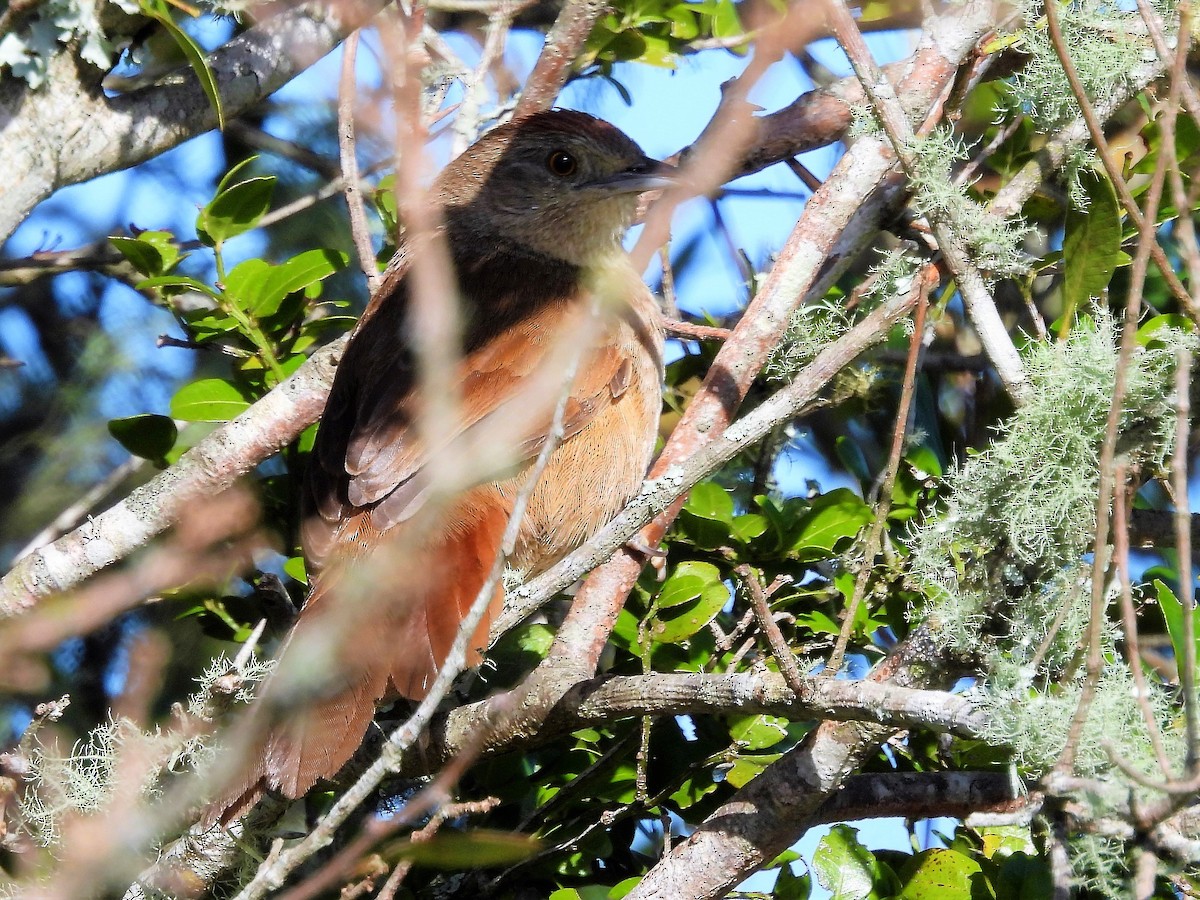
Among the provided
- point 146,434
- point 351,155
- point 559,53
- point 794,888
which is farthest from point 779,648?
point 559,53

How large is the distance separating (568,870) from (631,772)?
1.06ft

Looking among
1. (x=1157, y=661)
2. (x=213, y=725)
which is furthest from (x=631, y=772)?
(x=1157, y=661)

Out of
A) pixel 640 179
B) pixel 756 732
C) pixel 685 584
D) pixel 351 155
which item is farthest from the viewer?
pixel 640 179

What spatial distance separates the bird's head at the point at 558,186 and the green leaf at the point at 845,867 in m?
2.26

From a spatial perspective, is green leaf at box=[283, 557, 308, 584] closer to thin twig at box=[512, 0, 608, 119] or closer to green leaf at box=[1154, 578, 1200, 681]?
thin twig at box=[512, 0, 608, 119]

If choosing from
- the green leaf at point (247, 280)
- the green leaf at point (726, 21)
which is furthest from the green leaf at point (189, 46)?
the green leaf at point (726, 21)

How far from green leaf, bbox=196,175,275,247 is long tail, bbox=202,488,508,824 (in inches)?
39.6

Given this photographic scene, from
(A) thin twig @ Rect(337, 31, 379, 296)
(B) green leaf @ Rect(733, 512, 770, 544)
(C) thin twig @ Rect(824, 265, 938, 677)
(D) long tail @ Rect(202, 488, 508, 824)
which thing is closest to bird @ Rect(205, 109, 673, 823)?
(D) long tail @ Rect(202, 488, 508, 824)

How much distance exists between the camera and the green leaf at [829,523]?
10.9 ft

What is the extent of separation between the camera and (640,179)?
4363 mm

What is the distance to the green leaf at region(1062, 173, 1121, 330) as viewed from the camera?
301 cm

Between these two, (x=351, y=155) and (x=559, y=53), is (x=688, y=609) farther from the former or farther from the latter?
(x=559, y=53)

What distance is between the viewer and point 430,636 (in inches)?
120

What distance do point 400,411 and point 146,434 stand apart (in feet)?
2.36
